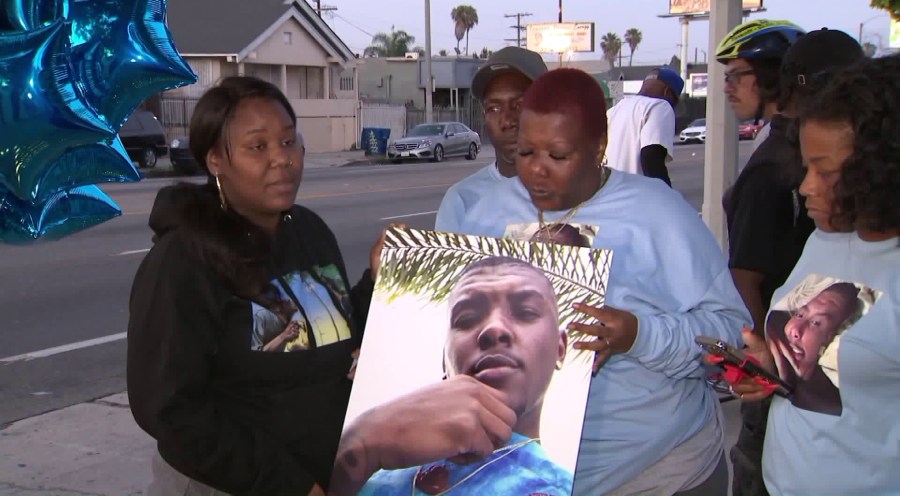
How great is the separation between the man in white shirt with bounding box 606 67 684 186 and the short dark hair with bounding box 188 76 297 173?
3.44 m

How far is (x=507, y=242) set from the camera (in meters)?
2.07

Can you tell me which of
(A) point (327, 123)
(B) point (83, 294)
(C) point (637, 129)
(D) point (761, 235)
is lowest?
(B) point (83, 294)

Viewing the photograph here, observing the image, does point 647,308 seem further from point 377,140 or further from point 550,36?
point 550,36

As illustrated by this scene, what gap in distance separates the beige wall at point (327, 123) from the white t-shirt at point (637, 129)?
33300 millimetres

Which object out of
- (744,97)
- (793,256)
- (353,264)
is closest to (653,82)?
(744,97)

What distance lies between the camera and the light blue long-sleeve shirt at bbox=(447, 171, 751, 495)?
2.17 metres

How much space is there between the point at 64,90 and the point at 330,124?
38.2m

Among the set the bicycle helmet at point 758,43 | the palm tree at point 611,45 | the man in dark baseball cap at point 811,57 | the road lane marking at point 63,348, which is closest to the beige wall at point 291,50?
the road lane marking at point 63,348

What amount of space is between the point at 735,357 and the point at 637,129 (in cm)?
371

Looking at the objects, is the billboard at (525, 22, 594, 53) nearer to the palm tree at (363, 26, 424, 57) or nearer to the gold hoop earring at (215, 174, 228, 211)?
the palm tree at (363, 26, 424, 57)

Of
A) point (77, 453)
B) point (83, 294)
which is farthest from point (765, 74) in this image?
point (83, 294)

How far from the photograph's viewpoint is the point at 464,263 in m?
2.08

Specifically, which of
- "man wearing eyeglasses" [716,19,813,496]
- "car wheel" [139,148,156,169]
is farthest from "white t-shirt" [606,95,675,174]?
"car wheel" [139,148,156,169]

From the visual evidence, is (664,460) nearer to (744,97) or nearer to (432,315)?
(432,315)
